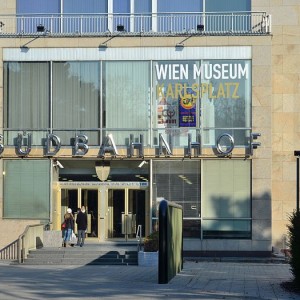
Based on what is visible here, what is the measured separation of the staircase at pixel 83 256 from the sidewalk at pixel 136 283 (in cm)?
184

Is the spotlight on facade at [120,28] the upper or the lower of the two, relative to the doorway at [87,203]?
upper

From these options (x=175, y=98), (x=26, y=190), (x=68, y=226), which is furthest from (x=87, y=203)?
(x=175, y=98)

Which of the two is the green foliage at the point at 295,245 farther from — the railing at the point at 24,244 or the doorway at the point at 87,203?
the doorway at the point at 87,203

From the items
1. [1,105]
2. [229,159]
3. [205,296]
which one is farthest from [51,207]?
[205,296]

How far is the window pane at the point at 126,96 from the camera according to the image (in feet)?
121

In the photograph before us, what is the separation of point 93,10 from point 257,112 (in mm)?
8346

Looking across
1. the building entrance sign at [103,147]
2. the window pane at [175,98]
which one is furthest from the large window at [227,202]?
the window pane at [175,98]

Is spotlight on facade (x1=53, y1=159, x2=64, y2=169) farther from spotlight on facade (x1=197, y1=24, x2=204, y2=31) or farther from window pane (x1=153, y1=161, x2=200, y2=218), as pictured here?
spotlight on facade (x1=197, y1=24, x2=204, y2=31)

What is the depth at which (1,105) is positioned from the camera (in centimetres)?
3694

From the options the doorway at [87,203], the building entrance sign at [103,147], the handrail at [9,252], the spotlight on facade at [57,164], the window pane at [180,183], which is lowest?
the handrail at [9,252]

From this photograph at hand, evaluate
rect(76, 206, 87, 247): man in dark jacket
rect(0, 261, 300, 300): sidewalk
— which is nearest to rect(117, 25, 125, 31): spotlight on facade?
rect(76, 206, 87, 247): man in dark jacket

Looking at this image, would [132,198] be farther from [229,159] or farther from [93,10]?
[93,10]

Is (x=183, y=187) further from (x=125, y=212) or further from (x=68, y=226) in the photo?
(x=68, y=226)

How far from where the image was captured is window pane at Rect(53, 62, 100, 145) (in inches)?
1453
